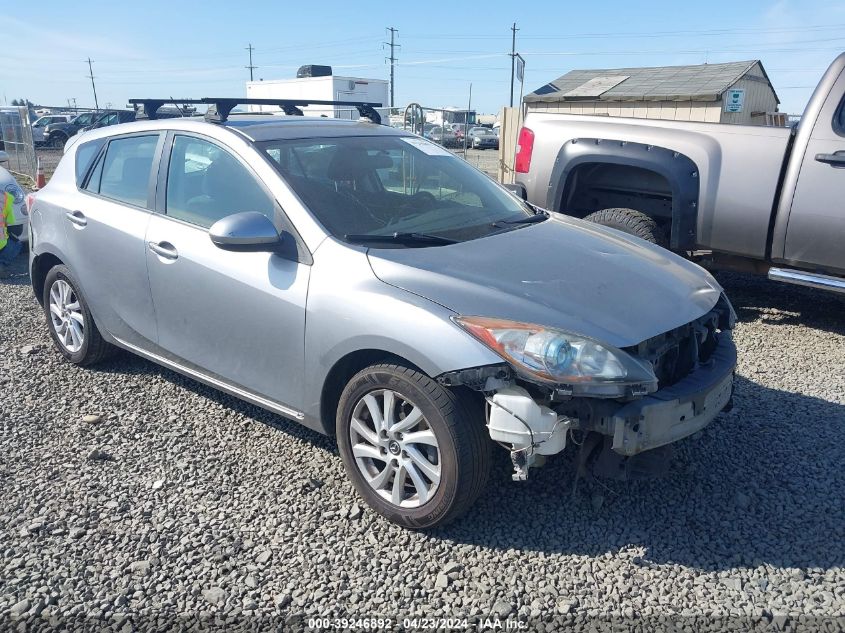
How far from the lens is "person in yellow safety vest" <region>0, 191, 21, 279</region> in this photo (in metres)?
7.82

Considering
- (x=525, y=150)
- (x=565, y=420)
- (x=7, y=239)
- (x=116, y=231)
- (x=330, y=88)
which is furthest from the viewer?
(x=330, y=88)

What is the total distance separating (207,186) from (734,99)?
15952 mm

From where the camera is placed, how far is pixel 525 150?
252 inches

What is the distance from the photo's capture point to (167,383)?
4.68 meters

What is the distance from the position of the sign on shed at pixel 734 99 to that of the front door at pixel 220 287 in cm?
1558

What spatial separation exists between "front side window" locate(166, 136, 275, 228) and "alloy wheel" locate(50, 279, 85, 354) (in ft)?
4.38

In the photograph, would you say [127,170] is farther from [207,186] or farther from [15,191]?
[15,191]

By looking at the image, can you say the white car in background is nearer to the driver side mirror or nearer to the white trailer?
the driver side mirror

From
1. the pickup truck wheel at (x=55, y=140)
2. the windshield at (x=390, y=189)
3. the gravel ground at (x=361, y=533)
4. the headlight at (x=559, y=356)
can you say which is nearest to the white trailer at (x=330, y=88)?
the pickup truck wheel at (x=55, y=140)

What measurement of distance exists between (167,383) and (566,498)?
2.74 metres

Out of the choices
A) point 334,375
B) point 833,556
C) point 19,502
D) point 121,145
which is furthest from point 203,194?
point 833,556

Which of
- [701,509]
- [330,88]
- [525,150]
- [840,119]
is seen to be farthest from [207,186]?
[330,88]

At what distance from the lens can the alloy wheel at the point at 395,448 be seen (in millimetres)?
2939

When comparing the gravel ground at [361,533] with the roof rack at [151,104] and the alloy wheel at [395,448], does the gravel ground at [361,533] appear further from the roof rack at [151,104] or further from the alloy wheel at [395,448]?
the roof rack at [151,104]
